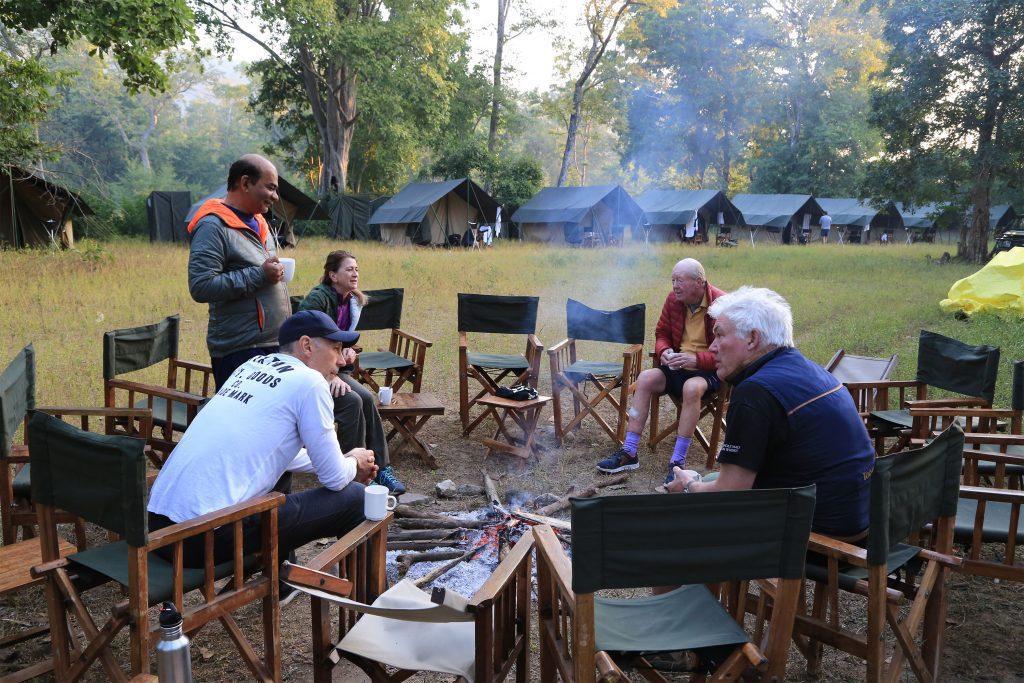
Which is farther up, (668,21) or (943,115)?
(668,21)

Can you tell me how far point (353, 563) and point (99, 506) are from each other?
684mm

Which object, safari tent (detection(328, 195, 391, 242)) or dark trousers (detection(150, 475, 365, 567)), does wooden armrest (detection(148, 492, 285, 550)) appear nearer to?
dark trousers (detection(150, 475, 365, 567))

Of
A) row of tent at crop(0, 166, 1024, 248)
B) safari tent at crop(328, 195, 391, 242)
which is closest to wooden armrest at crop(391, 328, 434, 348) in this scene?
row of tent at crop(0, 166, 1024, 248)

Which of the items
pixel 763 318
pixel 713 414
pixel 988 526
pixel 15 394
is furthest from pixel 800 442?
pixel 15 394

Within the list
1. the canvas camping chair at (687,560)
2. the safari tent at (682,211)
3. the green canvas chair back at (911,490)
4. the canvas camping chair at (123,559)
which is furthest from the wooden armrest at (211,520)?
the safari tent at (682,211)

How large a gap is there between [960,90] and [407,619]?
1915 cm

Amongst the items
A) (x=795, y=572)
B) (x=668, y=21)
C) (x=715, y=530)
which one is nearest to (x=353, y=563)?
(x=715, y=530)

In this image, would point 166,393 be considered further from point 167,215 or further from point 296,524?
→ point 167,215

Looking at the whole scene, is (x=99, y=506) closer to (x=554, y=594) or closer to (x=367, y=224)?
(x=554, y=594)

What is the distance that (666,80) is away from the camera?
52.1 feet

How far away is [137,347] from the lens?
12.9 ft

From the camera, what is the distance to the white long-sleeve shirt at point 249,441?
211cm

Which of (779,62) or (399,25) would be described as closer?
(779,62)

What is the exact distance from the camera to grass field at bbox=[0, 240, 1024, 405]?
702cm
